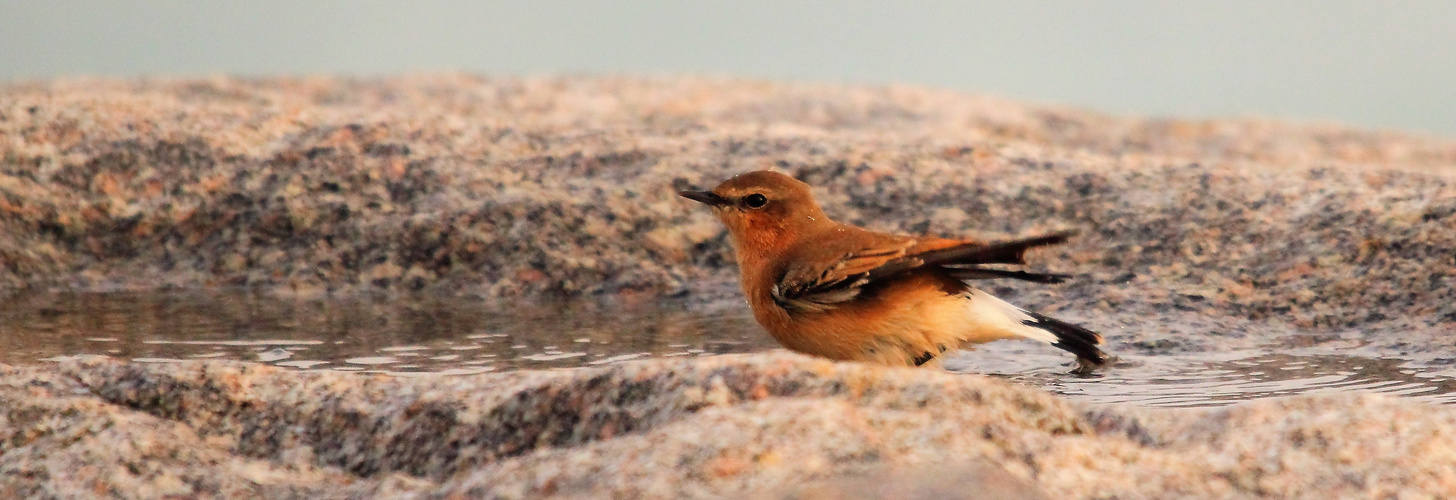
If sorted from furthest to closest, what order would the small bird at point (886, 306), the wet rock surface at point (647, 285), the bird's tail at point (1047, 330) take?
the bird's tail at point (1047, 330)
the small bird at point (886, 306)
the wet rock surface at point (647, 285)

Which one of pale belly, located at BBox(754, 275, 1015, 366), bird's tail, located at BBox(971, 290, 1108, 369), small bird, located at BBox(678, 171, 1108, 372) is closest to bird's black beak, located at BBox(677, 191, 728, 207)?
small bird, located at BBox(678, 171, 1108, 372)

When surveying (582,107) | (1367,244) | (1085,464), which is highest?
(582,107)

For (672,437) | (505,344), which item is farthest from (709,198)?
(672,437)

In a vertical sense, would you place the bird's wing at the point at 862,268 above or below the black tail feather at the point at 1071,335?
above

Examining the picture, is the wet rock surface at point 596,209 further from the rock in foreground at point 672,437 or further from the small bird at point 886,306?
the rock in foreground at point 672,437

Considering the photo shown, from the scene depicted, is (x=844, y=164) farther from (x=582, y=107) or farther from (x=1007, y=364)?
(x=582, y=107)

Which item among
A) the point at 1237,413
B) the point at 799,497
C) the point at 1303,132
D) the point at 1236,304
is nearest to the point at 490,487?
the point at 799,497

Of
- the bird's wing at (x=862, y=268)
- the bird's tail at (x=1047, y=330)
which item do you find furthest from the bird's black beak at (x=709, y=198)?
the bird's tail at (x=1047, y=330)
